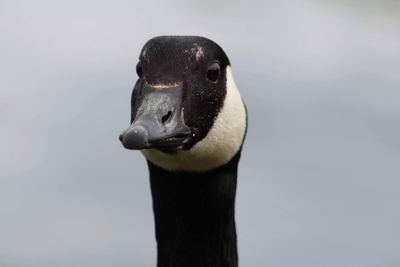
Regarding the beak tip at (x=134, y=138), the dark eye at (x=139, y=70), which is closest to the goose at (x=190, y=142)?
the dark eye at (x=139, y=70)

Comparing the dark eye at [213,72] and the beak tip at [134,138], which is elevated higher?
the dark eye at [213,72]

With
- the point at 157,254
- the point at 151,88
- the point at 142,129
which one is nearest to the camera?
the point at 142,129

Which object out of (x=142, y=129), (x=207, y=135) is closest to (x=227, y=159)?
(x=207, y=135)

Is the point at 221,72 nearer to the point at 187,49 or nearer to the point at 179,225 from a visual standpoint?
the point at 187,49

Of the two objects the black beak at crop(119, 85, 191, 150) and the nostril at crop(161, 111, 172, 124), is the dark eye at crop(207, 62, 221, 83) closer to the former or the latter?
the black beak at crop(119, 85, 191, 150)

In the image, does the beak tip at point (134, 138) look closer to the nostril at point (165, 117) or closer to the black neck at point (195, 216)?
the nostril at point (165, 117)

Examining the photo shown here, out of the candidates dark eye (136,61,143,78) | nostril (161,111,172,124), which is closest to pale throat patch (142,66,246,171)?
nostril (161,111,172,124)

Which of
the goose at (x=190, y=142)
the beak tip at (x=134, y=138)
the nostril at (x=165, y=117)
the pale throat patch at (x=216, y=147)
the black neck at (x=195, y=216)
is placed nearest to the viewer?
the beak tip at (x=134, y=138)

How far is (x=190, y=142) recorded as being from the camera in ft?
17.7

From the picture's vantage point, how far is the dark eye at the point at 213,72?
18.8ft

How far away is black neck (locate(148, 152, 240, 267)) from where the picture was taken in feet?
19.1

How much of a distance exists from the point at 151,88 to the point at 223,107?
0.58 m

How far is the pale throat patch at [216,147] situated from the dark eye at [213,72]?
6.0 inches

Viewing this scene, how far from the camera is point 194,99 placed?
18.1 feet
